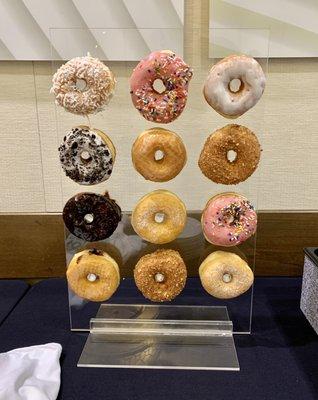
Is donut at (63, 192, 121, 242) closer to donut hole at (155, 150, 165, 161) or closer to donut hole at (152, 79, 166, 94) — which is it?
donut hole at (155, 150, 165, 161)

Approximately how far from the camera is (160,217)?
923 mm

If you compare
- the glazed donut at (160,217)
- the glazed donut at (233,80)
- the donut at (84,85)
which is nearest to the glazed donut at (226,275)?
the glazed donut at (160,217)

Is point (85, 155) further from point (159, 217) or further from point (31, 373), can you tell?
point (31, 373)

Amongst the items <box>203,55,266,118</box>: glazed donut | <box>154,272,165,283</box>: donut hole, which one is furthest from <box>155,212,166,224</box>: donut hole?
<box>203,55,266,118</box>: glazed donut

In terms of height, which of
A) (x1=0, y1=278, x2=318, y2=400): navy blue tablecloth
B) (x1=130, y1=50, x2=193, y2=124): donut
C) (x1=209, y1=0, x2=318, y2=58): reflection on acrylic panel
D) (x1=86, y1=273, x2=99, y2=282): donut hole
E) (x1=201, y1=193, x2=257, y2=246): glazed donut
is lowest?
(x1=0, y1=278, x2=318, y2=400): navy blue tablecloth

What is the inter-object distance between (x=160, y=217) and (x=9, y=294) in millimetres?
555

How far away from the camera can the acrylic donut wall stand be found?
0.86 metres

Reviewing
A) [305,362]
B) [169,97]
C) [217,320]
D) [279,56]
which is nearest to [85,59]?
[169,97]

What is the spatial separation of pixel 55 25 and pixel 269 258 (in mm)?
898

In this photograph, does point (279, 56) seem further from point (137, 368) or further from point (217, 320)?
point (137, 368)

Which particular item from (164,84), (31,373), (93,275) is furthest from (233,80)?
(31,373)

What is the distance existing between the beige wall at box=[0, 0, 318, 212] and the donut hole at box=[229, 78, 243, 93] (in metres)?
0.08

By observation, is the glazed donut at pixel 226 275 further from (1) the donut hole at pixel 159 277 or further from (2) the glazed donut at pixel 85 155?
(2) the glazed donut at pixel 85 155

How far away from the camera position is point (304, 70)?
1.14 meters
